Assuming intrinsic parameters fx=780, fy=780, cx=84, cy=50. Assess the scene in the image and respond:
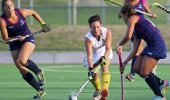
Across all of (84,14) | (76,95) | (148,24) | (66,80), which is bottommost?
(84,14)

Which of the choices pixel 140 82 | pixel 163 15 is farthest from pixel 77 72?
pixel 163 15

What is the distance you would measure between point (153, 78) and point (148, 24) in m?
0.78

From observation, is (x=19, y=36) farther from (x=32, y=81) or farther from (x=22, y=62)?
(x=32, y=81)

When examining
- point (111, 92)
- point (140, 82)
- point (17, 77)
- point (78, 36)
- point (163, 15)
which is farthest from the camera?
point (163, 15)

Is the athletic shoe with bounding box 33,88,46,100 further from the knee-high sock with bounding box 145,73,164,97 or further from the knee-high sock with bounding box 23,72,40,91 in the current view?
the knee-high sock with bounding box 145,73,164,97

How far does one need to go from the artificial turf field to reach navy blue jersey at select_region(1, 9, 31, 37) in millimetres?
1011

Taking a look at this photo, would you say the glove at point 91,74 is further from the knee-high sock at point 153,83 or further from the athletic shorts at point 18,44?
the athletic shorts at point 18,44

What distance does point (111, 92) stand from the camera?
12844 millimetres

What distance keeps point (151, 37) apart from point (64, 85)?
3.36 meters

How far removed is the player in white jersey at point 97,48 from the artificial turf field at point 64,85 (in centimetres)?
60

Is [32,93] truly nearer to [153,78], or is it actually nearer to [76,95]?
[76,95]

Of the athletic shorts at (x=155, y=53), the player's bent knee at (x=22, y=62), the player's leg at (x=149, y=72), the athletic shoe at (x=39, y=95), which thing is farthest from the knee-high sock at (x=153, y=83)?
the player's bent knee at (x=22, y=62)

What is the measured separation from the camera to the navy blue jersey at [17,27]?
1231cm

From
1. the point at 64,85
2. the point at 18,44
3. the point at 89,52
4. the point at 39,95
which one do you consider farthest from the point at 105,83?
the point at 64,85
